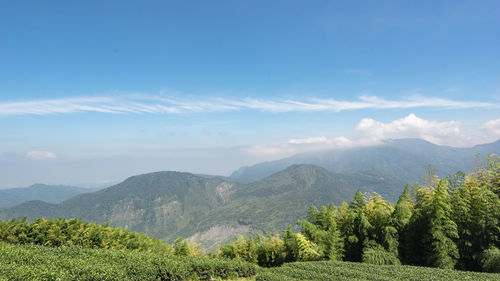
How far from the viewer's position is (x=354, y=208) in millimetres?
42438

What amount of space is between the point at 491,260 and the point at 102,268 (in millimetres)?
36749

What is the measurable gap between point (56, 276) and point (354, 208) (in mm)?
40398

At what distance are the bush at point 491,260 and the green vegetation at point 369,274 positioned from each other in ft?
19.8

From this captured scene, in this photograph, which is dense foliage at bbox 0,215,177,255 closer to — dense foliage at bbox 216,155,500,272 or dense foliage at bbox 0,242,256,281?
dense foliage at bbox 0,242,256,281

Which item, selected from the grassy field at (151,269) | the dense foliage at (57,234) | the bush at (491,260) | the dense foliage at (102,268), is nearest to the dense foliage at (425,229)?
the bush at (491,260)

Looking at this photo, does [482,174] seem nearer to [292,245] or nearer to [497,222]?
[497,222]

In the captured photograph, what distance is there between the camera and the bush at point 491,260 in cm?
2625

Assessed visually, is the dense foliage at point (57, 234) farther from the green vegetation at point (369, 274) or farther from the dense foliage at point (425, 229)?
the dense foliage at point (425, 229)

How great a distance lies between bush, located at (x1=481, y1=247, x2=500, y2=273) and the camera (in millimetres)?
Answer: 26248

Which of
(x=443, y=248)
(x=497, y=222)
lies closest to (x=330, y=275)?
(x=443, y=248)

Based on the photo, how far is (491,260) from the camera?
26.6 m

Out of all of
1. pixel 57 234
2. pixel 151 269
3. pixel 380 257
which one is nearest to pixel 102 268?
pixel 151 269

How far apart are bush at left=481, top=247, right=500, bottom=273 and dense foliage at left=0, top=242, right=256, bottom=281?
24998 mm

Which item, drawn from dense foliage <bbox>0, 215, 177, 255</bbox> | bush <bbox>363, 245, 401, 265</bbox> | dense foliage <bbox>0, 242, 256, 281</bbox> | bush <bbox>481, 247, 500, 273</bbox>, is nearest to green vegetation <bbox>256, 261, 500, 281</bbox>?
dense foliage <bbox>0, 242, 256, 281</bbox>
